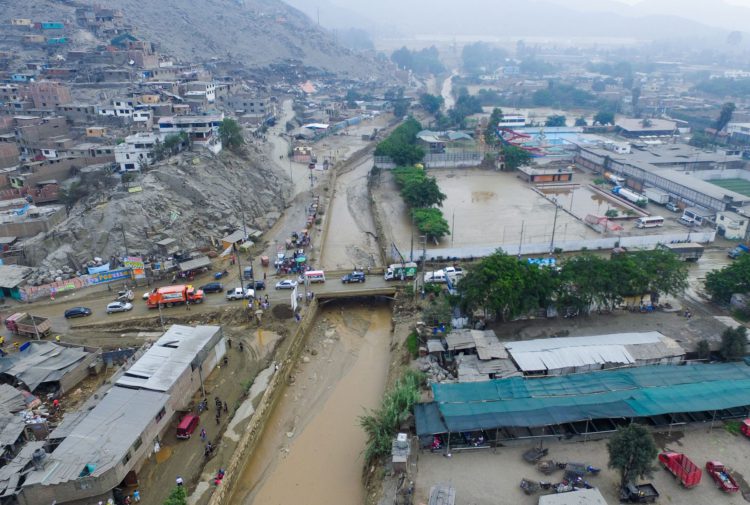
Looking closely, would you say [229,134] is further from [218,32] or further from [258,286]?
[218,32]

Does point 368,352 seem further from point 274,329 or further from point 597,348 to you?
point 597,348

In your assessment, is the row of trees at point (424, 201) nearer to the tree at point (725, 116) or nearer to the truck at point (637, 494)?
the truck at point (637, 494)

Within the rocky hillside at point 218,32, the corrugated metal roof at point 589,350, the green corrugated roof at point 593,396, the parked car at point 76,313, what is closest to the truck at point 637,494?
the green corrugated roof at point 593,396

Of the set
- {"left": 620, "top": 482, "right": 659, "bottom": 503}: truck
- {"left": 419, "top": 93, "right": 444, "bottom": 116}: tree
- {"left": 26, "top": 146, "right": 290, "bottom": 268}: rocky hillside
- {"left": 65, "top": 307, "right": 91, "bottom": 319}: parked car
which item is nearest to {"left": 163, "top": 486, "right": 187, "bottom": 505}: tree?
{"left": 620, "top": 482, "right": 659, "bottom": 503}: truck

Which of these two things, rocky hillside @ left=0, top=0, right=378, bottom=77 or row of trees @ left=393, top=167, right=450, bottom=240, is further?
rocky hillside @ left=0, top=0, right=378, bottom=77

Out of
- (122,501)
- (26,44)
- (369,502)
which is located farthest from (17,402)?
(26,44)

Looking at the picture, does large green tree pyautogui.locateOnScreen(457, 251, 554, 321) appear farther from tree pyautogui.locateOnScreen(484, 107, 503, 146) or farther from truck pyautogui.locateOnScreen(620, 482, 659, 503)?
tree pyautogui.locateOnScreen(484, 107, 503, 146)
